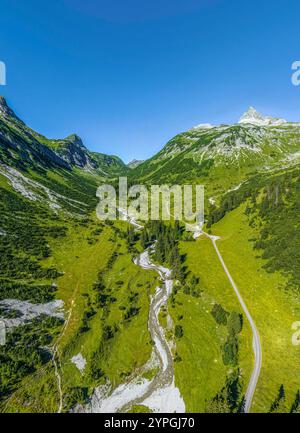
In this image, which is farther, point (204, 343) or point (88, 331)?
point (88, 331)

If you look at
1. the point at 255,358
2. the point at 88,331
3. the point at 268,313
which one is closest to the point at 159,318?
the point at 88,331

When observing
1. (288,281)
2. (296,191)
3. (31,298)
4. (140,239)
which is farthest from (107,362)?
(296,191)

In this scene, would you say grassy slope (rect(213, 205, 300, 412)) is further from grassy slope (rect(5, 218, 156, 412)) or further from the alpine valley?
grassy slope (rect(5, 218, 156, 412))

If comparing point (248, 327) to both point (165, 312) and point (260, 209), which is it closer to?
point (165, 312)

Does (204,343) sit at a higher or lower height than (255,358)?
higher

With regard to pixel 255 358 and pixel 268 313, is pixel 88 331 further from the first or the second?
pixel 268 313

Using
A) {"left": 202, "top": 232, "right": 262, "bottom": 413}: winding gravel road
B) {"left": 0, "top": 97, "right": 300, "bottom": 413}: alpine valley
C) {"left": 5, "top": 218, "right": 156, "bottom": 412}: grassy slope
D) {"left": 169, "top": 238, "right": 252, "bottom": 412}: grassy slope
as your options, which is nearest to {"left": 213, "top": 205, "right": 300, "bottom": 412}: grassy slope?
{"left": 0, "top": 97, "right": 300, "bottom": 413}: alpine valley
